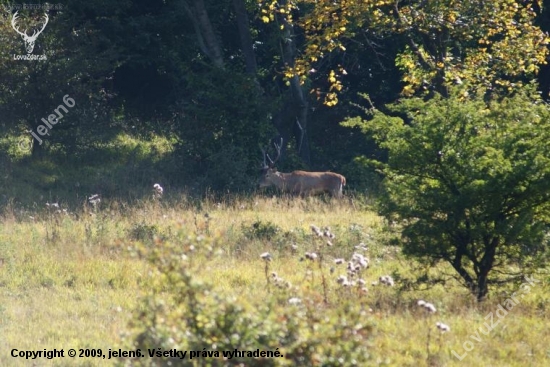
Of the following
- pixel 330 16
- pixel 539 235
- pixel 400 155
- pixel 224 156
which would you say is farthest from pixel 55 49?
pixel 539 235

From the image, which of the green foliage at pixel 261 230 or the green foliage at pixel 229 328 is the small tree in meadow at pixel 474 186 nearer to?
the green foliage at pixel 261 230

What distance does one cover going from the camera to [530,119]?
10.1 metres

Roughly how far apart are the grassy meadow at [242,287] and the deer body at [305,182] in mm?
4610

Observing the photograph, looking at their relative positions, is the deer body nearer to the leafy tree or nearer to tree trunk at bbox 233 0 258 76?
tree trunk at bbox 233 0 258 76

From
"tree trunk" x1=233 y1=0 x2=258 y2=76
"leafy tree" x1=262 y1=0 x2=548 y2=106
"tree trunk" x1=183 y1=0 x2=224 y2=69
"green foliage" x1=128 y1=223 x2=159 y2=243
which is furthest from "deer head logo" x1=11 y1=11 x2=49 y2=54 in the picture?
"green foliage" x1=128 y1=223 x2=159 y2=243

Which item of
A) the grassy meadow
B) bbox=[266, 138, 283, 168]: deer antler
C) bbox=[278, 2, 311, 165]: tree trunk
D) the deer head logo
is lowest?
the grassy meadow

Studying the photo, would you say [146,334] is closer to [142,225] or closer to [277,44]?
[142,225]

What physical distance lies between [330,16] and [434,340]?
8.84 m

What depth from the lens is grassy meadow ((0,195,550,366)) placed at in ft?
22.8

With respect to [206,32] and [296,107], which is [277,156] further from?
[206,32]

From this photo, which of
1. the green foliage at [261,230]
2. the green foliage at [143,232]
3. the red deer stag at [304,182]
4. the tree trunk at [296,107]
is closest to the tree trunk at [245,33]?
the tree trunk at [296,107]

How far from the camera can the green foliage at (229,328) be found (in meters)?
5.47

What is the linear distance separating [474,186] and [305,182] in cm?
1216

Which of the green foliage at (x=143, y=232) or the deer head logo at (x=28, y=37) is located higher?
the deer head logo at (x=28, y=37)
